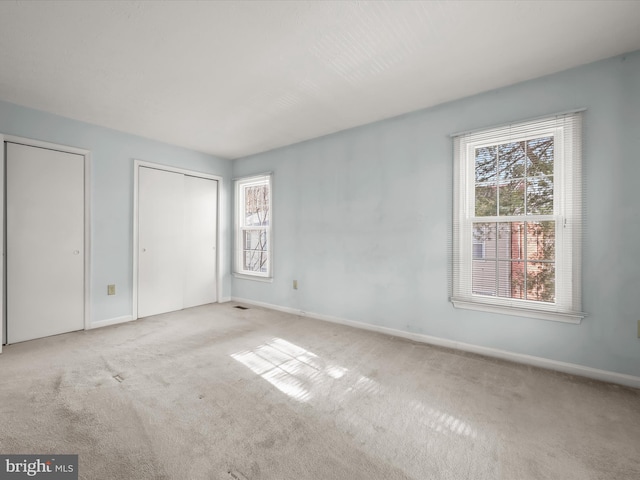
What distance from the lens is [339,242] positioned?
12.6ft

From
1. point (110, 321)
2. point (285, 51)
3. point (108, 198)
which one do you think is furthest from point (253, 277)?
point (285, 51)

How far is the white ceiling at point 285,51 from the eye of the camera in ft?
5.98

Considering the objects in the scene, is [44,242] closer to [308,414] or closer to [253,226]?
[253,226]

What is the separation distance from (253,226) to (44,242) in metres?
2.62

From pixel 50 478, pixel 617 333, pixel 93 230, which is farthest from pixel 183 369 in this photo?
pixel 617 333

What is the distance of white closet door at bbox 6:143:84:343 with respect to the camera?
3.05 m

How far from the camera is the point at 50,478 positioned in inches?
53.9

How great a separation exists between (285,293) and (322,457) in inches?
118

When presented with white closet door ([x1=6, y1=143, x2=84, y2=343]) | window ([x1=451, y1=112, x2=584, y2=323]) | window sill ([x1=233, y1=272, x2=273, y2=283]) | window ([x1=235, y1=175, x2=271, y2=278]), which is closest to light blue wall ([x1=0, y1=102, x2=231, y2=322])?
white closet door ([x1=6, y1=143, x2=84, y2=343])

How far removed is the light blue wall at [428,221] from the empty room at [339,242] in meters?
0.02

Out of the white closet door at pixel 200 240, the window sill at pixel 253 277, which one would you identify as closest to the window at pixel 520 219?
the window sill at pixel 253 277

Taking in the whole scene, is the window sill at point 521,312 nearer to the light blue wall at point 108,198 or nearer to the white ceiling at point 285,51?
the white ceiling at point 285,51

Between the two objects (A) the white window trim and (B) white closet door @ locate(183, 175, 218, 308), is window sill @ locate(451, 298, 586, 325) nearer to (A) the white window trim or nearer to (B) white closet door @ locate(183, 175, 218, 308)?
(A) the white window trim

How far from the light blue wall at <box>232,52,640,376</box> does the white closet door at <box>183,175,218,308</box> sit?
540mm
